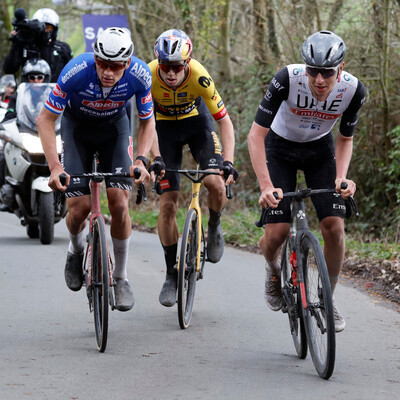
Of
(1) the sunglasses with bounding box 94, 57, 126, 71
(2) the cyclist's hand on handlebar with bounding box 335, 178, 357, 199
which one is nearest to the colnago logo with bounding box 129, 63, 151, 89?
(1) the sunglasses with bounding box 94, 57, 126, 71

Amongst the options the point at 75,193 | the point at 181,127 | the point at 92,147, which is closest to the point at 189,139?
the point at 181,127

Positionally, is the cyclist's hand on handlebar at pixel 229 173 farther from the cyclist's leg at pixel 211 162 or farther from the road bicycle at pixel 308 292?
the road bicycle at pixel 308 292

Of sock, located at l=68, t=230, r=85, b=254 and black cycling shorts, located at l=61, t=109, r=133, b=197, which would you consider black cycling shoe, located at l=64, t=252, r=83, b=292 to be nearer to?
sock, located at l=68, t=230, r=85, b=254

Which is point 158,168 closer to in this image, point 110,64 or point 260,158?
point 110,64

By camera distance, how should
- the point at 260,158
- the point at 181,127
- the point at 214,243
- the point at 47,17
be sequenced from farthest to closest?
1. the point at 47,17
2. the point at 214,243
3. the point at 181,127
4. the point at 260,158

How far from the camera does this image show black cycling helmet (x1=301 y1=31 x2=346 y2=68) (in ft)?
19.3

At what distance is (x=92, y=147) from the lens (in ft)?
23.7

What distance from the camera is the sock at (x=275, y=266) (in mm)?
6824

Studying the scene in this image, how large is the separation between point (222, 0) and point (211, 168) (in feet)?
36.9

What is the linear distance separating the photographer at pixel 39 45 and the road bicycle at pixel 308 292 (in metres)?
7.43

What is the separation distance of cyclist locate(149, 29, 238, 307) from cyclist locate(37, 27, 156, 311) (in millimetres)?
606

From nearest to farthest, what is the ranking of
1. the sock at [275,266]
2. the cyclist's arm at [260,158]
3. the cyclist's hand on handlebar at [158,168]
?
the cyclist's arm at [260,158]
the sock at [275,266]
the cyclist's hand on handlebar at [158,168]

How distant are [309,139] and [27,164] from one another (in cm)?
573

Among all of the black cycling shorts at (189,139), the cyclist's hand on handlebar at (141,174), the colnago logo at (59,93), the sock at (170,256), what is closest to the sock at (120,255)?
the cyclist's hand on handlebar at (141,174)
